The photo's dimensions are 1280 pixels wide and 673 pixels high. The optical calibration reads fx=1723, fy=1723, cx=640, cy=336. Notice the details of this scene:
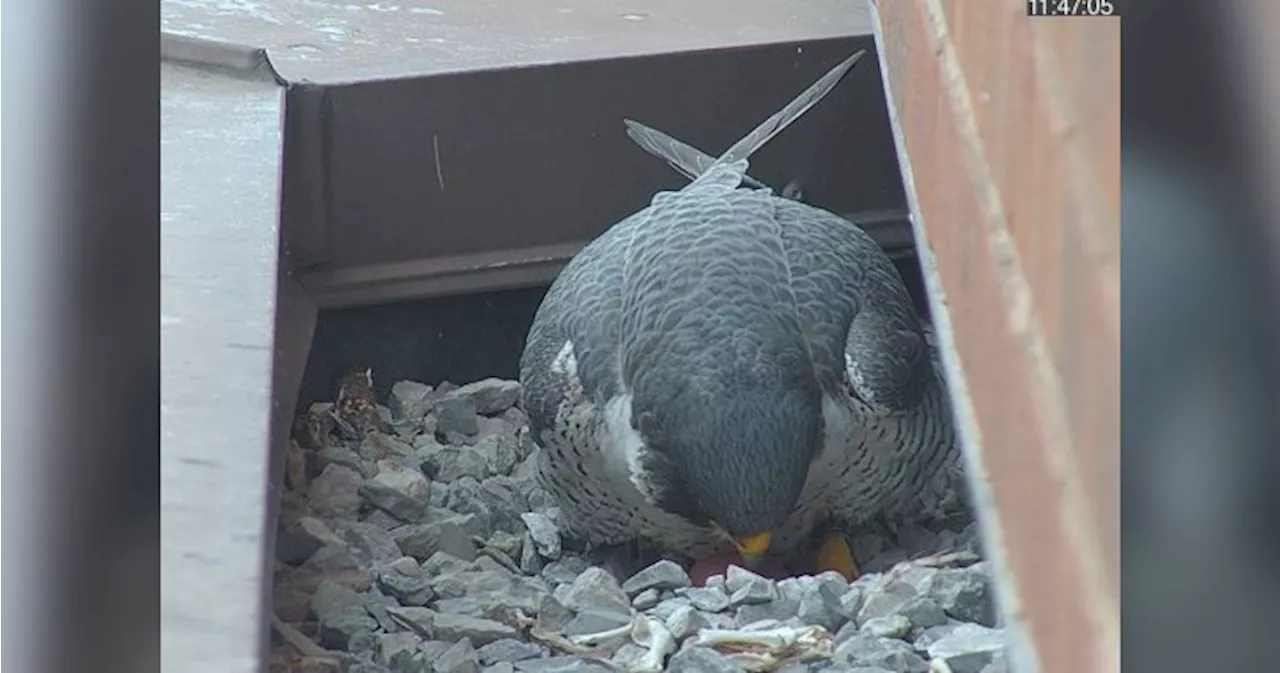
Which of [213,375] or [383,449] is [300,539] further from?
[383,449]

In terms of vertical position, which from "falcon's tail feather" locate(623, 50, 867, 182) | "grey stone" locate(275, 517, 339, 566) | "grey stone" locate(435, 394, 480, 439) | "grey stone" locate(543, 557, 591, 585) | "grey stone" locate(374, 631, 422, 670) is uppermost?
"falcon's tail feather" locate(623, 50, 867, 182)

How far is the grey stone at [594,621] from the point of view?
155 centimetres

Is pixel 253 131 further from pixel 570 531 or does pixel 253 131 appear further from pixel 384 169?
pixel 570 531

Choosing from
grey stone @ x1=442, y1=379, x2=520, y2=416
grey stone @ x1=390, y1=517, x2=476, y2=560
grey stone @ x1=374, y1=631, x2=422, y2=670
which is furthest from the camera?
grey stone @ x1=442, y1=379, x2=520, y2=416

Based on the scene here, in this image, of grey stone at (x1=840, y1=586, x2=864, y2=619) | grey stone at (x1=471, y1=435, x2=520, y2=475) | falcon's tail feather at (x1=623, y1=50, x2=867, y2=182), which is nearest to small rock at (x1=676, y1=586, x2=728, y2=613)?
grey stone at (x1=840, y1=586, x2=864, y2=619)

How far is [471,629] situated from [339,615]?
0.44 feet

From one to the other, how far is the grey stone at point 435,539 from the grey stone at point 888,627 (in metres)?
0.47

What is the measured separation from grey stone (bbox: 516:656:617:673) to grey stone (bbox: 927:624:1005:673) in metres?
0.28

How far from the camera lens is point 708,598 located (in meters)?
1.63

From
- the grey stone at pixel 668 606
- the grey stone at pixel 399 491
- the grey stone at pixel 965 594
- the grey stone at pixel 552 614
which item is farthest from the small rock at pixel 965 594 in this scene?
the grey stone at pixel 399 491

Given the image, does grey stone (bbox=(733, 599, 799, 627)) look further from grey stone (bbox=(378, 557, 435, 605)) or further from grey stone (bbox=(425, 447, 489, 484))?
grey stone (bbox=(425, 447, 489, 484))

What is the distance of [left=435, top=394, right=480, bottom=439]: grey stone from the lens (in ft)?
6.64

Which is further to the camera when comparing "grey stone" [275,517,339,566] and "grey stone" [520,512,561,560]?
"grey stone" [520,512,561,560]
